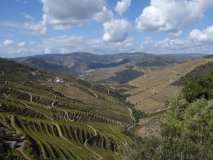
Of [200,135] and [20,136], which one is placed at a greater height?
[200,135]

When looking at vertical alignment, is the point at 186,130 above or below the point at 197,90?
below

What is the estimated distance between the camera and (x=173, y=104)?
10662cm

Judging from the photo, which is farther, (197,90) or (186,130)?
(197,90)

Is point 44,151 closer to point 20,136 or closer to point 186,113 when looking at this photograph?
point 20,136

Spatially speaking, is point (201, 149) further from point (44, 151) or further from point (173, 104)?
point (44, 151)

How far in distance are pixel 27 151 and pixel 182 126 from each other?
8751 cm

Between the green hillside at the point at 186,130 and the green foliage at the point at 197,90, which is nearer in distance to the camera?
the green hillside at the point at 186,130

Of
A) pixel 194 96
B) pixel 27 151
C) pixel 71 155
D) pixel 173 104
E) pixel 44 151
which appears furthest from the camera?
pixel 71 155

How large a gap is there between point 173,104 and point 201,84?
65.6 feet

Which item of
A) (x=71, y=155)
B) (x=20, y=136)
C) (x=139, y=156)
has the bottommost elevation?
(x=71, y=155)

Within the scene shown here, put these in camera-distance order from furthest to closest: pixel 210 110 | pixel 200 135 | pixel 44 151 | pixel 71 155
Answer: pixel 71 155
pixel 44 151
pixel 210 110
pixel 200 135

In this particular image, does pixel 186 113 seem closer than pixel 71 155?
Yes

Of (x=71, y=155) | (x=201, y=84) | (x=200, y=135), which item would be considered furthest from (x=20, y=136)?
(x=200, y=135)

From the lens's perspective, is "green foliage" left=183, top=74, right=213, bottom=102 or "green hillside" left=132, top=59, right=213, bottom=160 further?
"green foliage" left=183, top=74, right=213, bottom=102
